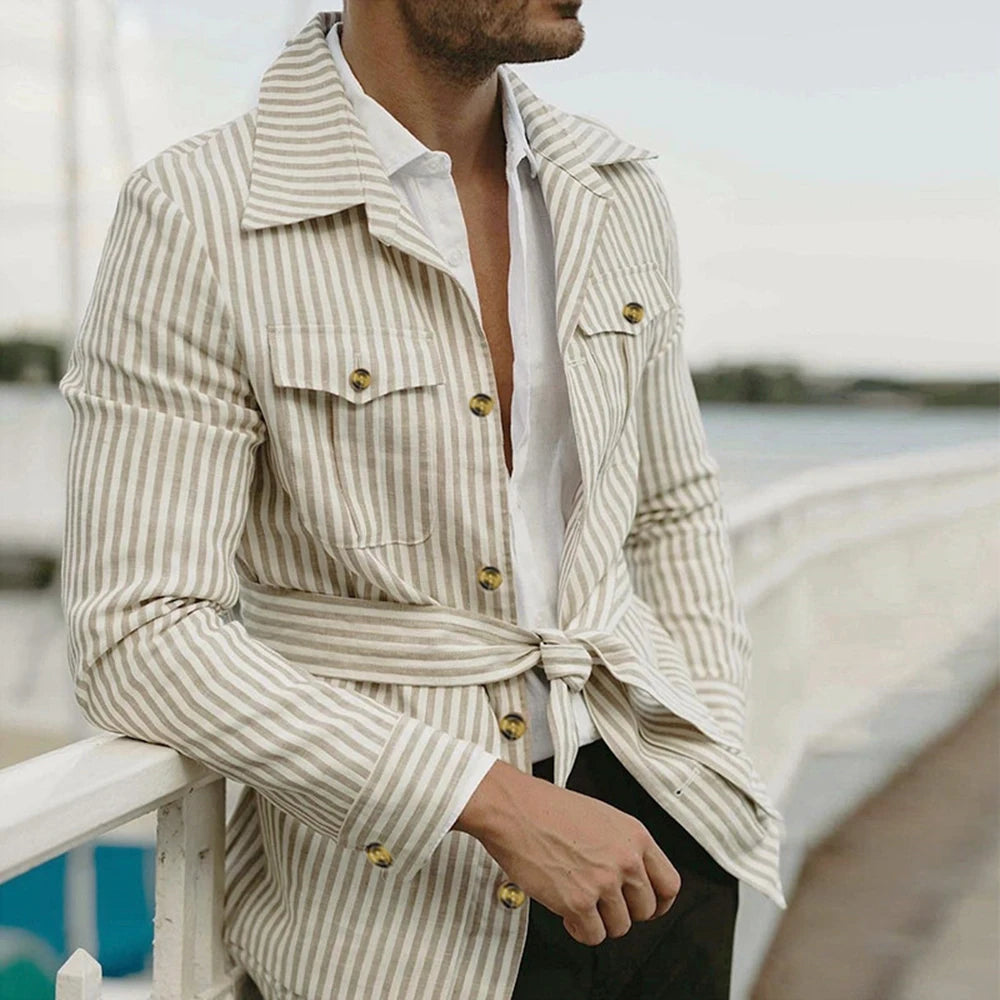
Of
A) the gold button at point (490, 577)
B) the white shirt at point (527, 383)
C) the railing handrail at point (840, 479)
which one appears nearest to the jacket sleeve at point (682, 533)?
the white shirt at point (527, 383)

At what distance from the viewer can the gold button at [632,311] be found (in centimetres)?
121

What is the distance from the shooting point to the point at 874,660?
500 centimetres

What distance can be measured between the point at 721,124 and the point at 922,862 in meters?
25.5

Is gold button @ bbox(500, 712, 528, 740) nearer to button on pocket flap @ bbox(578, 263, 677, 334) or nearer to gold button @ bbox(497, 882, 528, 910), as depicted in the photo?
gold button @ bbox(497, 882, 528, 910)

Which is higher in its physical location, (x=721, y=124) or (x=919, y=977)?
(x=721, y=124)

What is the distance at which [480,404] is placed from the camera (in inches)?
42.8

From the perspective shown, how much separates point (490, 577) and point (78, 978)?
0.39 metres

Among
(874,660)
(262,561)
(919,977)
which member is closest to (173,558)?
(262,561)

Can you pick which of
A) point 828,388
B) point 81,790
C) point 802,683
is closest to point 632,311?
point 81,790

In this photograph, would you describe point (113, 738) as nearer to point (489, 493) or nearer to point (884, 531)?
point (489, 493)

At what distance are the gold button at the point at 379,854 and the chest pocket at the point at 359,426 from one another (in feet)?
0.69

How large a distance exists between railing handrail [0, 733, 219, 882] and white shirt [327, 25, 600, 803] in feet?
0.92

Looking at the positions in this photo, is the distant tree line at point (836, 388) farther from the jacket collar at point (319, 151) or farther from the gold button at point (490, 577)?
the gold button at point (490, 577)

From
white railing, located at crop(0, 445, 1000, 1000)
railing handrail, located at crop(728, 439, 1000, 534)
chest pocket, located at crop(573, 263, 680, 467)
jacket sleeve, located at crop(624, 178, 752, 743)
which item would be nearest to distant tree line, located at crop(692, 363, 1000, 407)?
railing handrail, located at crop(728, 439, 1000, 534)
